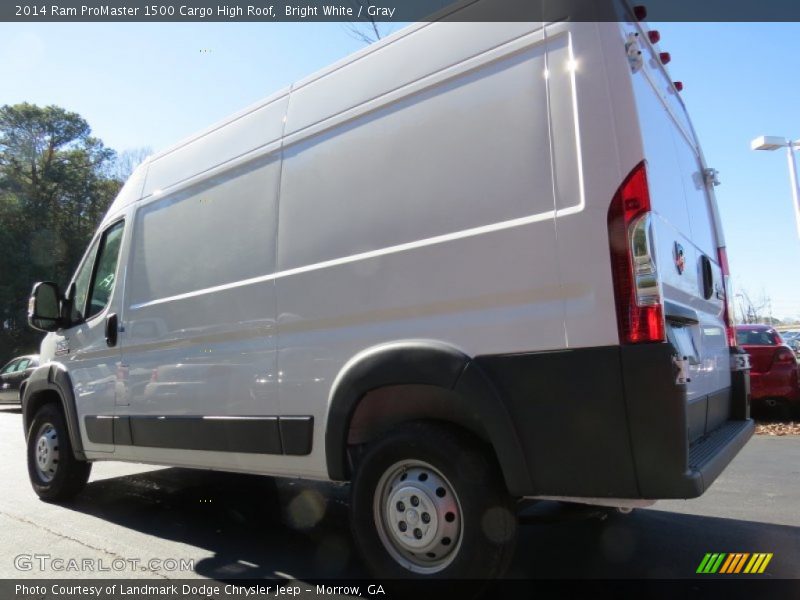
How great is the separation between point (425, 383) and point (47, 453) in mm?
4366

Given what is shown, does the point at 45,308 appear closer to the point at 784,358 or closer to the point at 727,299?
the point at 727,299

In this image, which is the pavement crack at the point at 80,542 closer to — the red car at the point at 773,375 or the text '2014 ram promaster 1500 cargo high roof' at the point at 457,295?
the text '2014 ram promaster 1500 cargo high roof' at the point at 457,295

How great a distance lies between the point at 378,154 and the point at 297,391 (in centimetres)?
137

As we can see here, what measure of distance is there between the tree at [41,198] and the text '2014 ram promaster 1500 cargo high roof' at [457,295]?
105 ft

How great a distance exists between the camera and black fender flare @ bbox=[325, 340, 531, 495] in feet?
8.43

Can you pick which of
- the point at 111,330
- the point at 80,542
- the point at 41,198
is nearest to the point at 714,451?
the point at 80,542

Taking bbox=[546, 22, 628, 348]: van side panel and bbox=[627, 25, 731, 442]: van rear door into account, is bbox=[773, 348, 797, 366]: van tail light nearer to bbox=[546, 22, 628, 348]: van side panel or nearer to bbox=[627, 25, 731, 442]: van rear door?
bbox=[627, 25, 731, 442]: van rear door

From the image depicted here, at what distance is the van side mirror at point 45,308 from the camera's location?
5395 mm

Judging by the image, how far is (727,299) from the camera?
13.9 ft

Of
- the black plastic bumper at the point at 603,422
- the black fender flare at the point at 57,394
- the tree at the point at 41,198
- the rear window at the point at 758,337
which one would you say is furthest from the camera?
the tree at the point at 41,198

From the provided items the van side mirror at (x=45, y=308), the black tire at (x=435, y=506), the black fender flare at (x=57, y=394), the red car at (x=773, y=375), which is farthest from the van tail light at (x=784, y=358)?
the van side mirror at (x=45, y=308)

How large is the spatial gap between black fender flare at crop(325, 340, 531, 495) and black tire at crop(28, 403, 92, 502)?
11.0 feet

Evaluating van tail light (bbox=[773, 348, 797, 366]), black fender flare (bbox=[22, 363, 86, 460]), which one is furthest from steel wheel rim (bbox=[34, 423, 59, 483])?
van tail light (bbox=[773, 348, 797, 366])

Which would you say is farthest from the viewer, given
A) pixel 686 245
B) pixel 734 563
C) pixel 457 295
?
pixel 734 563
